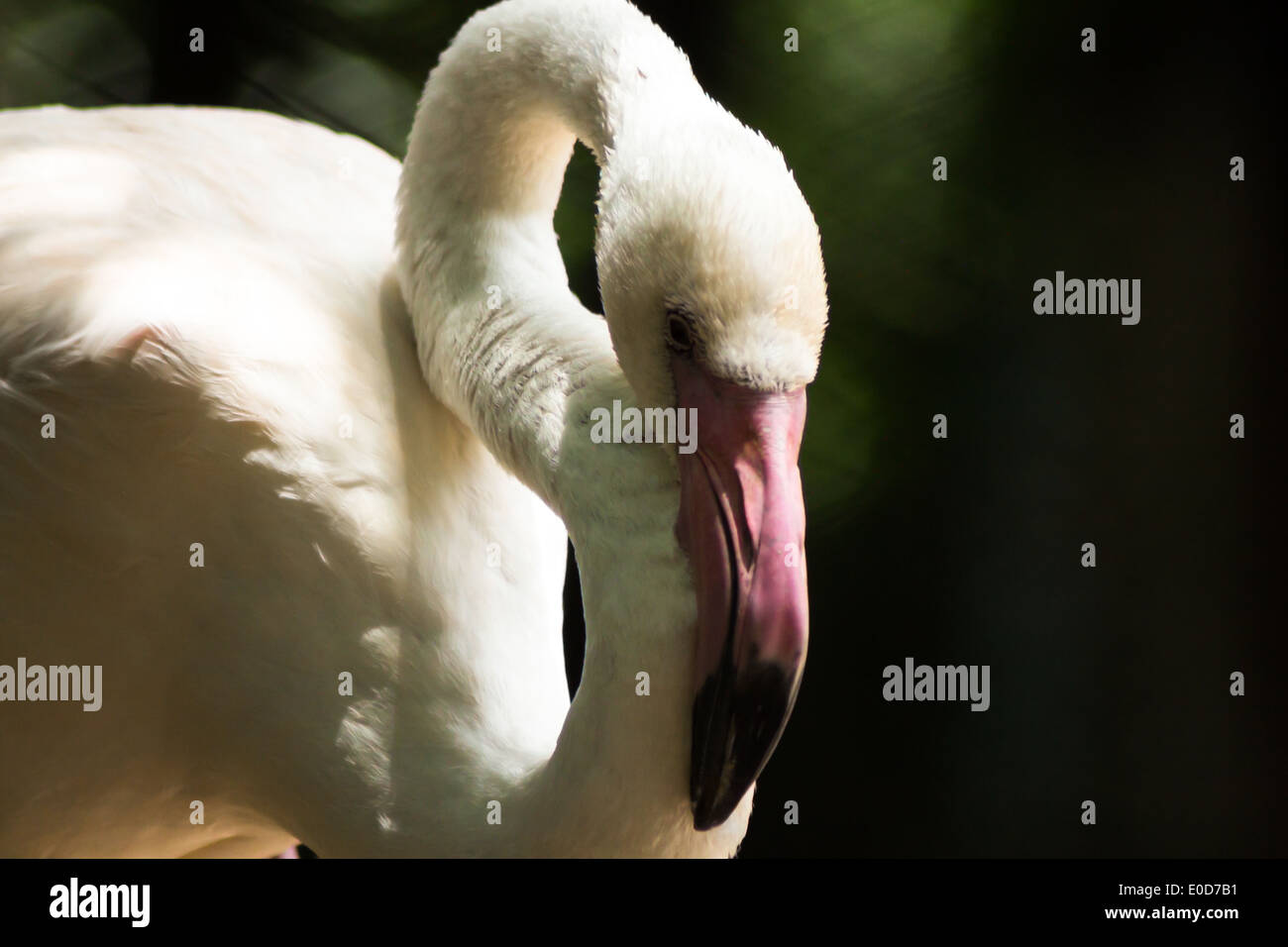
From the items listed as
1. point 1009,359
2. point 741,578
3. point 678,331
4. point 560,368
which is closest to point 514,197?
point 560,368

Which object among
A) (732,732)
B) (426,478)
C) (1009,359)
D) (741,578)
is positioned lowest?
(732,732)

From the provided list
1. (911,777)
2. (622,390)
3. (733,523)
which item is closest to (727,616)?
(733,523)

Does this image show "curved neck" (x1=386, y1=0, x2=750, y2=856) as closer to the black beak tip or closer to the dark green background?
the black beak tip

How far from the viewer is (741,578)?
3.01 feet

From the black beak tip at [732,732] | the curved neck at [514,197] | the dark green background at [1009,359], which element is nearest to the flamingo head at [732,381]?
the black beak tip at [732,732]

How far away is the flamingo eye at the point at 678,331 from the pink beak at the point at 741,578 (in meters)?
0.01

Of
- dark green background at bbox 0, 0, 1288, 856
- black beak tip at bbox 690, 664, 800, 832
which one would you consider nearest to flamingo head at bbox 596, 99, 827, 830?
black beak tip at bbox 690, 664, 800, 832

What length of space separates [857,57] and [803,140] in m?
0.15

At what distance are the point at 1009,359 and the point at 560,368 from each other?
45.1 inches

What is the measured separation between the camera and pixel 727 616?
36.1 inches

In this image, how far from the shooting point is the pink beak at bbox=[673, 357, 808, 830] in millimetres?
898

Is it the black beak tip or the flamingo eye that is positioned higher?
the flamingo eye

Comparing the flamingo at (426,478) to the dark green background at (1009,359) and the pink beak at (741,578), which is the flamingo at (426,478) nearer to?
the pink beak at (741,578)

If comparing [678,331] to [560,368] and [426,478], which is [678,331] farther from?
[426,478]
